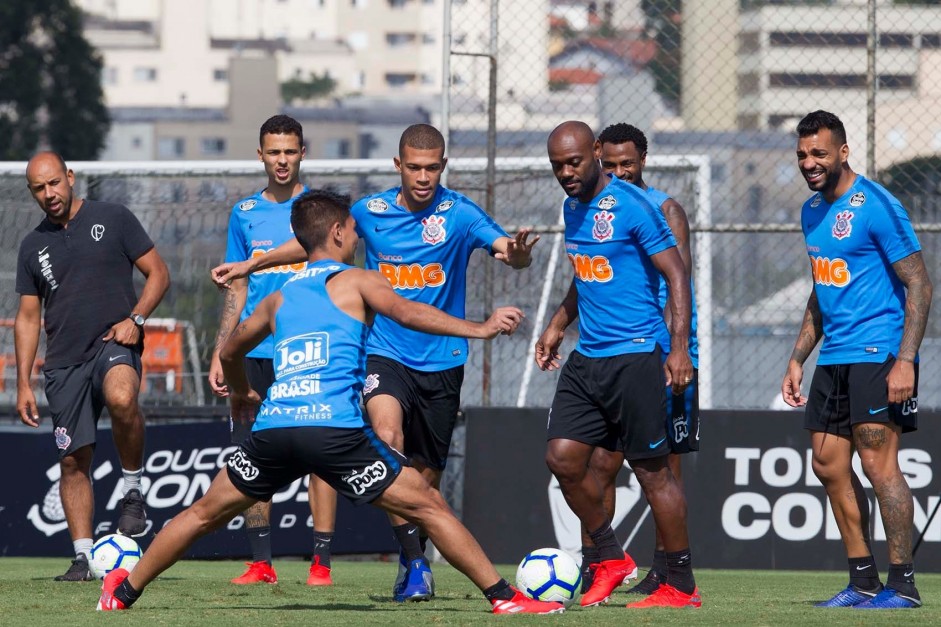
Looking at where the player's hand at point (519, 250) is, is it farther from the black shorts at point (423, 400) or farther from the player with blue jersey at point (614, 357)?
the black shorts at point (423, 400)

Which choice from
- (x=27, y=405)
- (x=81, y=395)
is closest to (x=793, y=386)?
(x=81, y=395)

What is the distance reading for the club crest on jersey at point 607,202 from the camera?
6750mm

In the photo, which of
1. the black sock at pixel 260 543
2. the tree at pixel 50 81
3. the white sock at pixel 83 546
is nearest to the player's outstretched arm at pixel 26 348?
the white sock at pixel 83 546

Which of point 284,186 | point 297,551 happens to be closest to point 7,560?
point 297,551

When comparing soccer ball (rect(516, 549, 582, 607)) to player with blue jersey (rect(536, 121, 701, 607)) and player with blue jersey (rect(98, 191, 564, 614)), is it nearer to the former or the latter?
player with blue jersey (rect(98, 191, 564, 614))

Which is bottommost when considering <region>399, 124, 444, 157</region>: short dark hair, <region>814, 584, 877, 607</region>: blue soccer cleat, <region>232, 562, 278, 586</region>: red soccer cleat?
<region>232, 562, 278, 586</region>: red soccer cleat

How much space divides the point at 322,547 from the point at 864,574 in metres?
2.80

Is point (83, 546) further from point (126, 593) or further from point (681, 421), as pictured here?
point (681, 421)

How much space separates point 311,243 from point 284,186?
6.57 feet

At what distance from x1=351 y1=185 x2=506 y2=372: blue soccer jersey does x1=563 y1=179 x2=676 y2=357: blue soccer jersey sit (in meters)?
0.48

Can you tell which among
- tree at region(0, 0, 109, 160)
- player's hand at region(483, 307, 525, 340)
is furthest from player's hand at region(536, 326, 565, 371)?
tree at region(0, 0, 109, 160)

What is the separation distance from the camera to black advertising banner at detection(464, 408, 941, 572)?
390 inches

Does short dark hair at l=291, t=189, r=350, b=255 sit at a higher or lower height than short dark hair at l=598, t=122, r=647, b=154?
lower

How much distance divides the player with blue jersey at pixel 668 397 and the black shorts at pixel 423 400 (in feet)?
2.78
